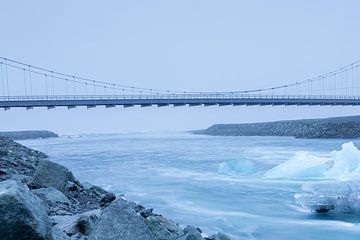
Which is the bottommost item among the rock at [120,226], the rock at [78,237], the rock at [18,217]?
the rock at [78,237]

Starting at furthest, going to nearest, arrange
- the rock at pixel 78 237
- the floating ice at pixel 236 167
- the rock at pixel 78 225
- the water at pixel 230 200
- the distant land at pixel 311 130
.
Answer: the distant land at pixel 311 130
the floating ice at pixel 236 167
the water at pixel 230 200
the rock at pixel 78 225
the rock at pixel 78 237

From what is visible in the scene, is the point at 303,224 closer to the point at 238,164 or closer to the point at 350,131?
the point at 238,164

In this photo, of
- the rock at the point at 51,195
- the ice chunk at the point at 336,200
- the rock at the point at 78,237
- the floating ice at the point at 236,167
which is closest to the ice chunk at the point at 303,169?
the floating ice at the point at 236,167

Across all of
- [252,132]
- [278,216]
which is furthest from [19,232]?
[252,132]

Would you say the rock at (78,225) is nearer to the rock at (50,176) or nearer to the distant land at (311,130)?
the rock at (50,176)

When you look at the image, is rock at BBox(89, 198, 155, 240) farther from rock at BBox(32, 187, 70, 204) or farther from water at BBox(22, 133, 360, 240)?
water at BBox(22, 133, 360, 240)

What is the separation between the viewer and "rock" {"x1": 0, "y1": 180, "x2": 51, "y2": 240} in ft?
9.44

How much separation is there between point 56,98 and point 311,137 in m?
35.7

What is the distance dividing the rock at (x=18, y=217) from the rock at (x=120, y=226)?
395 mm

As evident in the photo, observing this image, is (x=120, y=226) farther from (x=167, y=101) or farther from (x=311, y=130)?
(x=311, y=130)

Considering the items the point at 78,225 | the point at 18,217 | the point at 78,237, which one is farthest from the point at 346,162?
the point at 18,217

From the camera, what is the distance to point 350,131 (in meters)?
55.5

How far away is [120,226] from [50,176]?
14.8 ft

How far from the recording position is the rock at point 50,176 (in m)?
7.16
